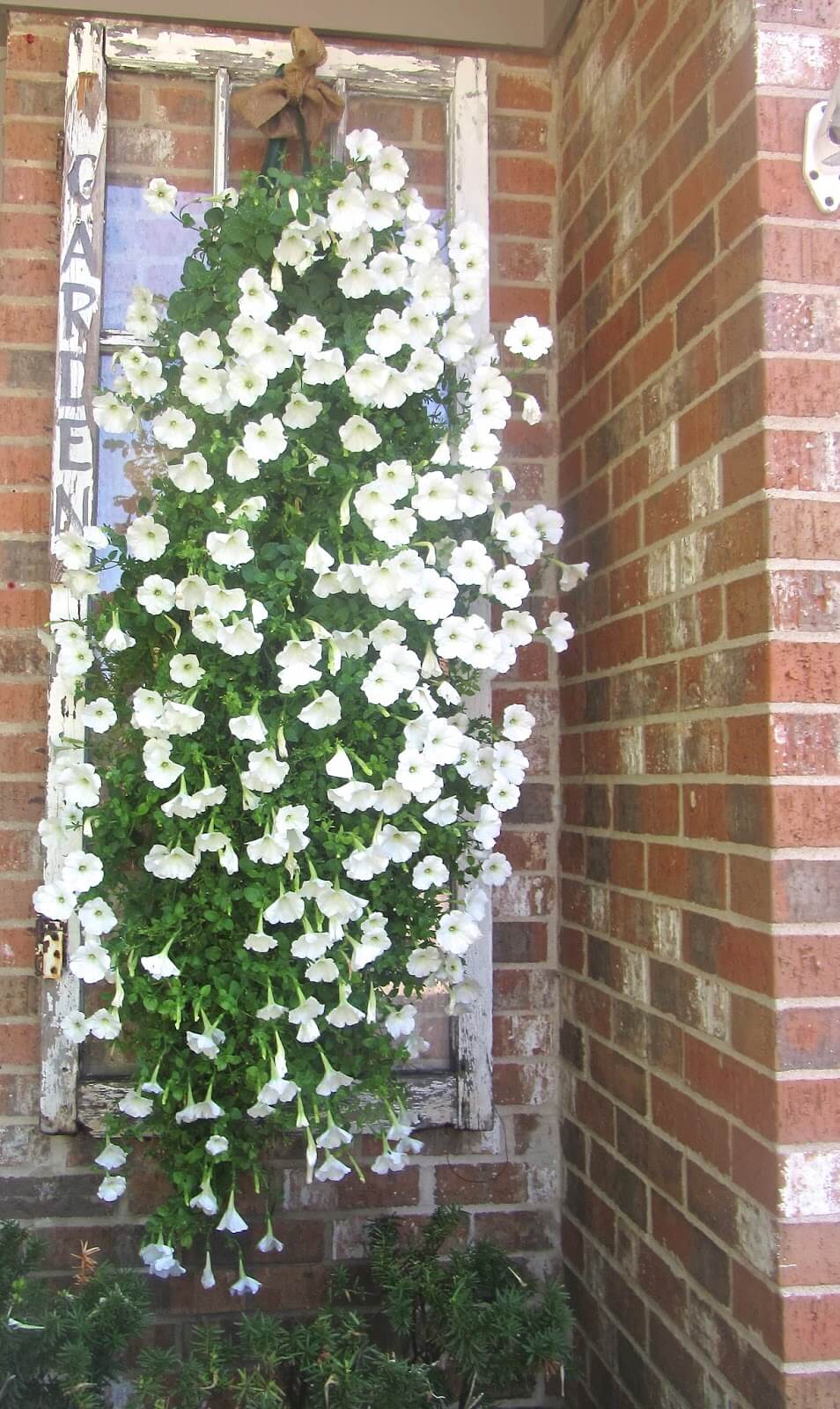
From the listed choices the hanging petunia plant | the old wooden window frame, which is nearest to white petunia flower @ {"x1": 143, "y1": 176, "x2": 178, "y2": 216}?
the hanging petunia plant

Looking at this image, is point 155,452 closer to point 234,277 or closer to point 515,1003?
point 234,277

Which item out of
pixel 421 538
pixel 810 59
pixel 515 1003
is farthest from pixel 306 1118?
pixel 810 59

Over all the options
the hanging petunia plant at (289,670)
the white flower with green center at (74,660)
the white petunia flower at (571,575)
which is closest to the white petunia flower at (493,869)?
the hanging petunia plant at (289,670)

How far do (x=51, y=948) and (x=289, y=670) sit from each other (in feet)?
2.70

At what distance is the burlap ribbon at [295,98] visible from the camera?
1796 millimetres

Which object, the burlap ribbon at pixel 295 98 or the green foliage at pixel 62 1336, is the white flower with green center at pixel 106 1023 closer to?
the green foliage at pixel 62 1336

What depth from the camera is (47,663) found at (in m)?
1.93

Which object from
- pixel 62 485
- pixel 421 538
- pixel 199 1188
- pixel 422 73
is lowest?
pixel 199 1188

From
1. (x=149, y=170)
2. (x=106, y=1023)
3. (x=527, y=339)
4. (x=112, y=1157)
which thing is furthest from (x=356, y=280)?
(x=112, y=1157)

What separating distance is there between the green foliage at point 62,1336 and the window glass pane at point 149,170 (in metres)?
1.67

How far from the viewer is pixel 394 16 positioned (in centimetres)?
200

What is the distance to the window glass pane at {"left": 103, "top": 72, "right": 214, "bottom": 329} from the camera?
197 cm

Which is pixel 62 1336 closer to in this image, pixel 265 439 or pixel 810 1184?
pixel 810 1184

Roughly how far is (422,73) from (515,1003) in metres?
1.86
